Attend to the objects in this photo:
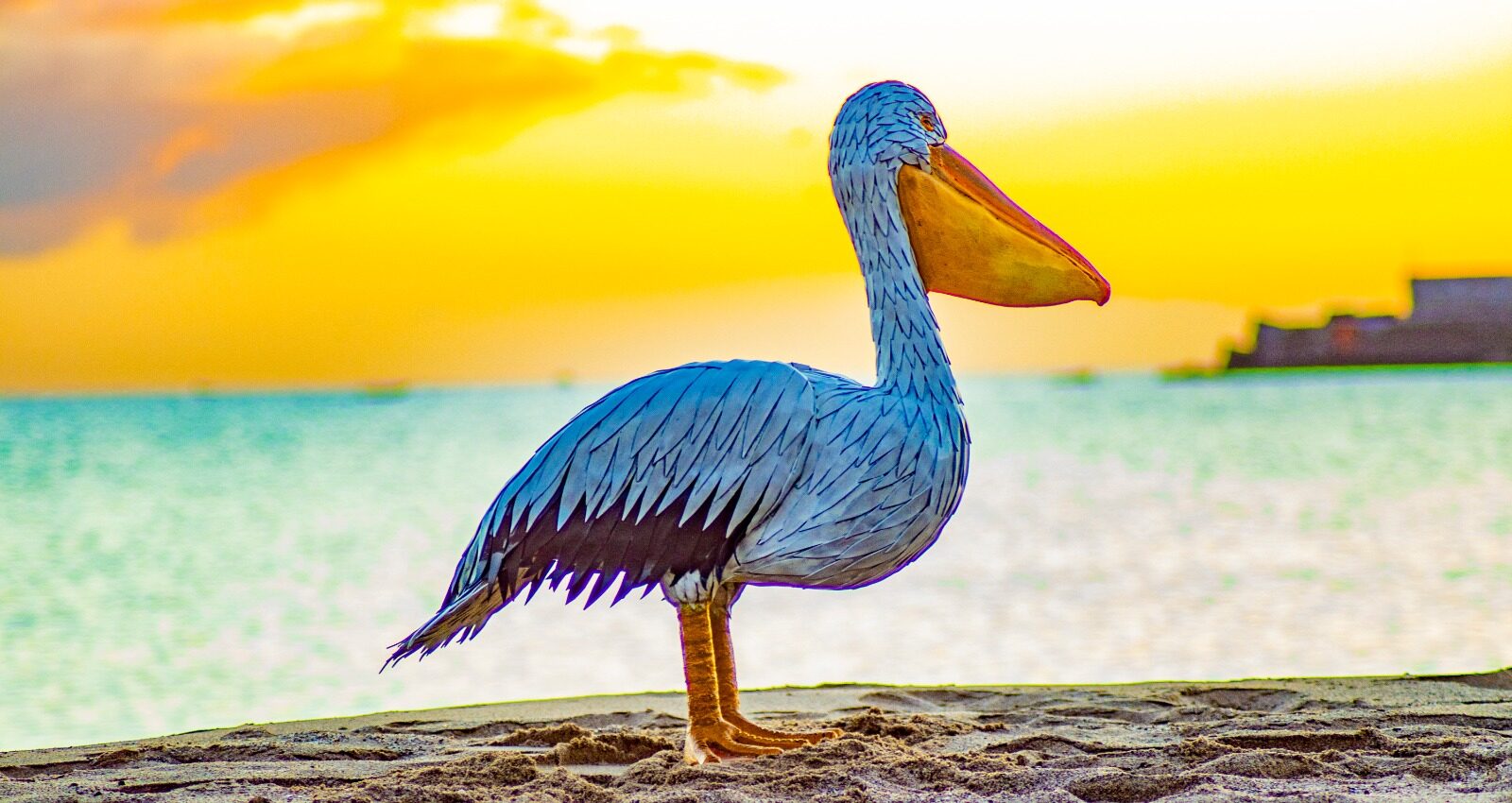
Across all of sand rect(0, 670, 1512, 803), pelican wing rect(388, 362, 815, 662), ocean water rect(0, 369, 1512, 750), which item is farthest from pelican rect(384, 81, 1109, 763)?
ocean water rect(0, 369, 1512, 750)

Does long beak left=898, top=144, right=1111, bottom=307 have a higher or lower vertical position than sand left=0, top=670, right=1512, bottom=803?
higher

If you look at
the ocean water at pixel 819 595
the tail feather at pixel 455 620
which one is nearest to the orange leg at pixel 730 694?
the tail feather at pixel 455 620

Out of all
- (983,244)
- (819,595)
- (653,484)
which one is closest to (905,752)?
(653,484)

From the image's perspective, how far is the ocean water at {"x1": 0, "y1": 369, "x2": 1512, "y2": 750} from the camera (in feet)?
26.0

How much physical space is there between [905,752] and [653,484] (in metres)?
1.01

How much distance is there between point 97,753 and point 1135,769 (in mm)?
2917

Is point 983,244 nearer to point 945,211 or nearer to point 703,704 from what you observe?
point 945,211

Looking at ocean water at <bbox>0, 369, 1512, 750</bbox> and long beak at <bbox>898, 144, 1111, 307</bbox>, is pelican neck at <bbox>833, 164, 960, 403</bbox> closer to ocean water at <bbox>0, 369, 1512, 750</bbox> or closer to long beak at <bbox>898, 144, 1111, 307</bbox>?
long beak at <bbox>898, 144, 1111, 307</bbox>

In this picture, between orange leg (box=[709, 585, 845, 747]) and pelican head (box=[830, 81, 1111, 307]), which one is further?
orange leg (box=[709, 585, 845, 747])

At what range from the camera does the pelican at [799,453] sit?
391 cm

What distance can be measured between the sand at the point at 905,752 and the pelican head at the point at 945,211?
1244 mm

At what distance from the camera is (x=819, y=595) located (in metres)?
10.8

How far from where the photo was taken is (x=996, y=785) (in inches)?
148

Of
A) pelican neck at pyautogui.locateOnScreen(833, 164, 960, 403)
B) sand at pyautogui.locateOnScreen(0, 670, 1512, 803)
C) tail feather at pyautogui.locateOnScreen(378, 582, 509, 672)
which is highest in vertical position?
pelican neck at pyautogui.locateOnScreen(833, 164, 960, 403)
